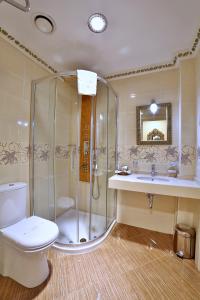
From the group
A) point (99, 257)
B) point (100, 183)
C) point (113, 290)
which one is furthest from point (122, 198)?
point (113, 290)

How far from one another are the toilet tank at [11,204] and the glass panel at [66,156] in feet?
2.13

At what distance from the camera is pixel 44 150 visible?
6.70ft

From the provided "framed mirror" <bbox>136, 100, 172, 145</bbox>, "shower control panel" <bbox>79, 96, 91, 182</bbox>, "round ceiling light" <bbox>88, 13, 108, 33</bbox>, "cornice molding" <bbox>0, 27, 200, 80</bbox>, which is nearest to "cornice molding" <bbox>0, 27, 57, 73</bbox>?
"cornice molding" <bbox>0, 27, 200, 80</bbox>

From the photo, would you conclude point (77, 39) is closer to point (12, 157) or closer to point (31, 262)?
point (12, 157)

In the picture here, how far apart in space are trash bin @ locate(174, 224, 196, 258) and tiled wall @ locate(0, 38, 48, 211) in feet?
6.37

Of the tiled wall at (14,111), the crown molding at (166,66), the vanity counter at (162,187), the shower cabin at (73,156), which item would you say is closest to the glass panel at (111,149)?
the shower cabin at (73,156)

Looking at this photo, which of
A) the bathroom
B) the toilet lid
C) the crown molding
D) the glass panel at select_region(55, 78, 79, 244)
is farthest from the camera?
the glass panel at select_region(55, 78, 79, 244)

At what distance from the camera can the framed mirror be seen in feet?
6.68

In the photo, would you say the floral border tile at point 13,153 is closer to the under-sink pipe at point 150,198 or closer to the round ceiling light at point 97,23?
the round ceiling light at point 97,23

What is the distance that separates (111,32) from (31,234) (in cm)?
210

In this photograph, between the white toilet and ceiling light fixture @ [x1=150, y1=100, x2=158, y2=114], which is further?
ceiling light fixture @ [x1=150, y1=100, x2=158, y2=114]

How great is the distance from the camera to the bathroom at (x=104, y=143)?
1.29m

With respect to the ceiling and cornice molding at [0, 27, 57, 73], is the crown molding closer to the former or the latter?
the ceiling

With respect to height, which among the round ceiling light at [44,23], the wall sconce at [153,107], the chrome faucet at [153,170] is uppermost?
the round ceiling light at [44,23]
